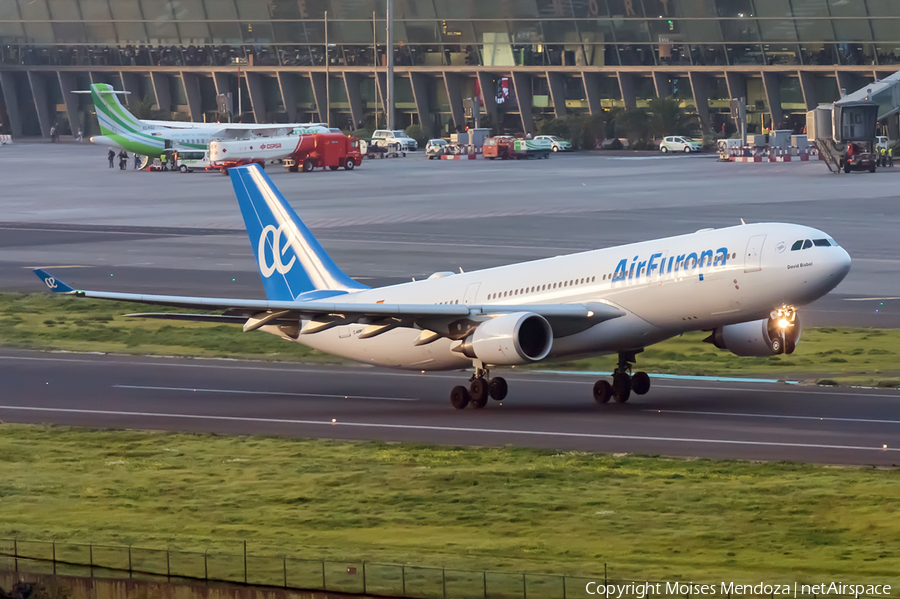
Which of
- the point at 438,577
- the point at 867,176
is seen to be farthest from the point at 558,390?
the point at 867,176

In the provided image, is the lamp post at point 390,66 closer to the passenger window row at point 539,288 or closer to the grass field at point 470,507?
the passenger window row at point 539,288

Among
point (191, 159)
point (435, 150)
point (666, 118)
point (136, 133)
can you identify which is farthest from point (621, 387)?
point (666, 118)

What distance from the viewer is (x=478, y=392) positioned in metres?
44.1

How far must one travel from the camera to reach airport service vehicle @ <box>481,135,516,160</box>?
173m

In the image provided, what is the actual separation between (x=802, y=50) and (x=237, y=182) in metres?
140

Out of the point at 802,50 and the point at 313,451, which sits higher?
the point at 802,50

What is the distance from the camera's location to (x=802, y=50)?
583ft

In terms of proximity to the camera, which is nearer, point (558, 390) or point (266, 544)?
point (266, 544)

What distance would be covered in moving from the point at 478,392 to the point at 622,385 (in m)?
4.50

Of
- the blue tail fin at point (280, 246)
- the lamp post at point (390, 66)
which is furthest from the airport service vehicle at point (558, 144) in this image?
the blue tail fin at point (280, 246)

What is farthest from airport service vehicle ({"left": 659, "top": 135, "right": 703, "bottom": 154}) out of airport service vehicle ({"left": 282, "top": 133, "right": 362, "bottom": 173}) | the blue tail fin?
the blue tail fin

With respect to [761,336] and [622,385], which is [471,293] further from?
[761,336]

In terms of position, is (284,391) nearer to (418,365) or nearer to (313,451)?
(418,365)

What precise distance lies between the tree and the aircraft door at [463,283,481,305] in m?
142
